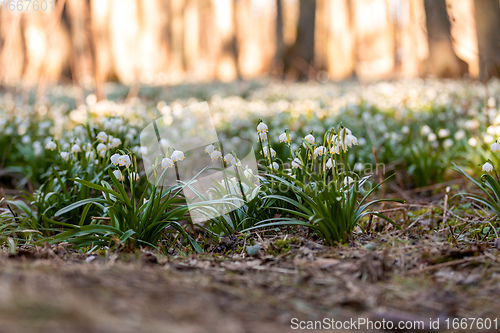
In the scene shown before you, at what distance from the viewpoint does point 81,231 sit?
8.27ft

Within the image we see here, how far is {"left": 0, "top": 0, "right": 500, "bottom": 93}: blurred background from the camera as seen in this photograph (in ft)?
38.3

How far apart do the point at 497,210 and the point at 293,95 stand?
841 cm

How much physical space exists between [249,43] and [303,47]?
10.3 m

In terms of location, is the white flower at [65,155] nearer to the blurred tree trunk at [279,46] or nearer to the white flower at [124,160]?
the white flower at [124,160]

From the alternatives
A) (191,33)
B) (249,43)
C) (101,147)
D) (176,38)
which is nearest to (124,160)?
(101,147)

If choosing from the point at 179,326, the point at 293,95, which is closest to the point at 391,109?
the point at 293,95

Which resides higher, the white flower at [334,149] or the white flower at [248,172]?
the white flower at [334,149]

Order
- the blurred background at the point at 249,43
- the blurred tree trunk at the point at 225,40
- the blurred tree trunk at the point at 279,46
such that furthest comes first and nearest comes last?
the blurred tree trunk at the point at 225,40 < the blurred tree trunk at the point at 279,46 < the blurred background at the point at 249,43

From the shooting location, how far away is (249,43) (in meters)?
26.0

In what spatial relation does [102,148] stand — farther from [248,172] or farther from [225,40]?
[225,40]

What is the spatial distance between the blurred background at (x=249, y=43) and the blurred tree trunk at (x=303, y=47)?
1.5 inches

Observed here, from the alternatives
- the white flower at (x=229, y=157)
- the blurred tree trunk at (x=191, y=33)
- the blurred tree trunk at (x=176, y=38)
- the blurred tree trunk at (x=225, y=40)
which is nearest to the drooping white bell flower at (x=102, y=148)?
the white flower at (x=229, y=157)

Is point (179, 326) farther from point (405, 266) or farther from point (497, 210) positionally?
point (497, 210)

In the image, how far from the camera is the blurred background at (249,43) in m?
11.7
